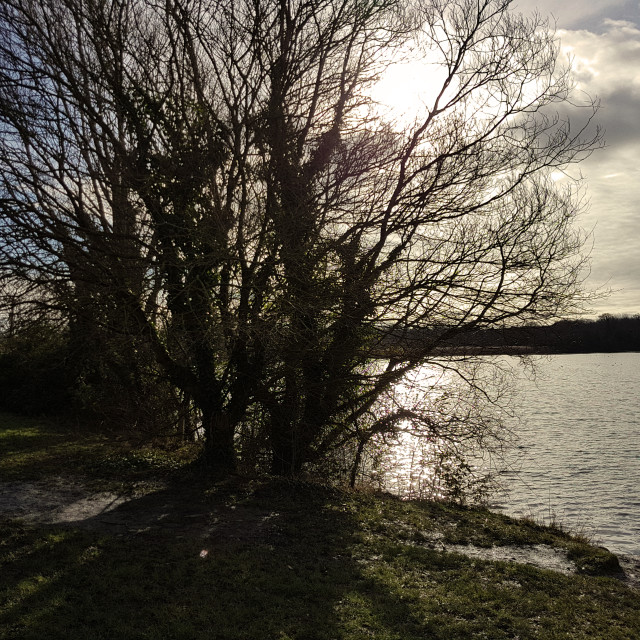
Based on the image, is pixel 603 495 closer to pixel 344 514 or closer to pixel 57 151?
pixel 344 514

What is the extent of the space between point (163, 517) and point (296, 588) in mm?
3258

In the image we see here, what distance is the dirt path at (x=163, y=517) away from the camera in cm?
855

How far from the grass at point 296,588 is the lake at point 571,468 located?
4358 mm

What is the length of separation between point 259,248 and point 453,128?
15.8 feet

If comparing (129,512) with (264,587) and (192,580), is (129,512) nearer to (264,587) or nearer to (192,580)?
(192,580)

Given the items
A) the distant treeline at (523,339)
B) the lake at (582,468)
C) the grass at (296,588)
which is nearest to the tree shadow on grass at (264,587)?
the grass at (296,588)

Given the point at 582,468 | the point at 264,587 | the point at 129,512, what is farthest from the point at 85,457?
the point at 582,468

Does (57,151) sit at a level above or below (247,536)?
above

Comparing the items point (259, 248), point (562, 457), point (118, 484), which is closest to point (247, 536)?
point (118, 484)

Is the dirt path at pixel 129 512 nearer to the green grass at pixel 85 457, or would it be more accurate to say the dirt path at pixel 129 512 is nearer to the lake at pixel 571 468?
the green grass at pixel 85 457

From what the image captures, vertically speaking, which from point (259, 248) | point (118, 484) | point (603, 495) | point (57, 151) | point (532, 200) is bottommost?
point (603, 495)

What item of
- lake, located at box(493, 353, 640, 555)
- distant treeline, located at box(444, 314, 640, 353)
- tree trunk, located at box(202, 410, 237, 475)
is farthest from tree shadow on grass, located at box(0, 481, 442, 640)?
lake, located at box(493, 353, 640, 555)

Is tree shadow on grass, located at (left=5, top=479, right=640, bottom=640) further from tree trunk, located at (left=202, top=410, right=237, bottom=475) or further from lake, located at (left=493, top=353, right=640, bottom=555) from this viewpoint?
lake, located at (left=493, top=353, right=640, bottom=555)

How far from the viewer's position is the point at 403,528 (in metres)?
9.81
